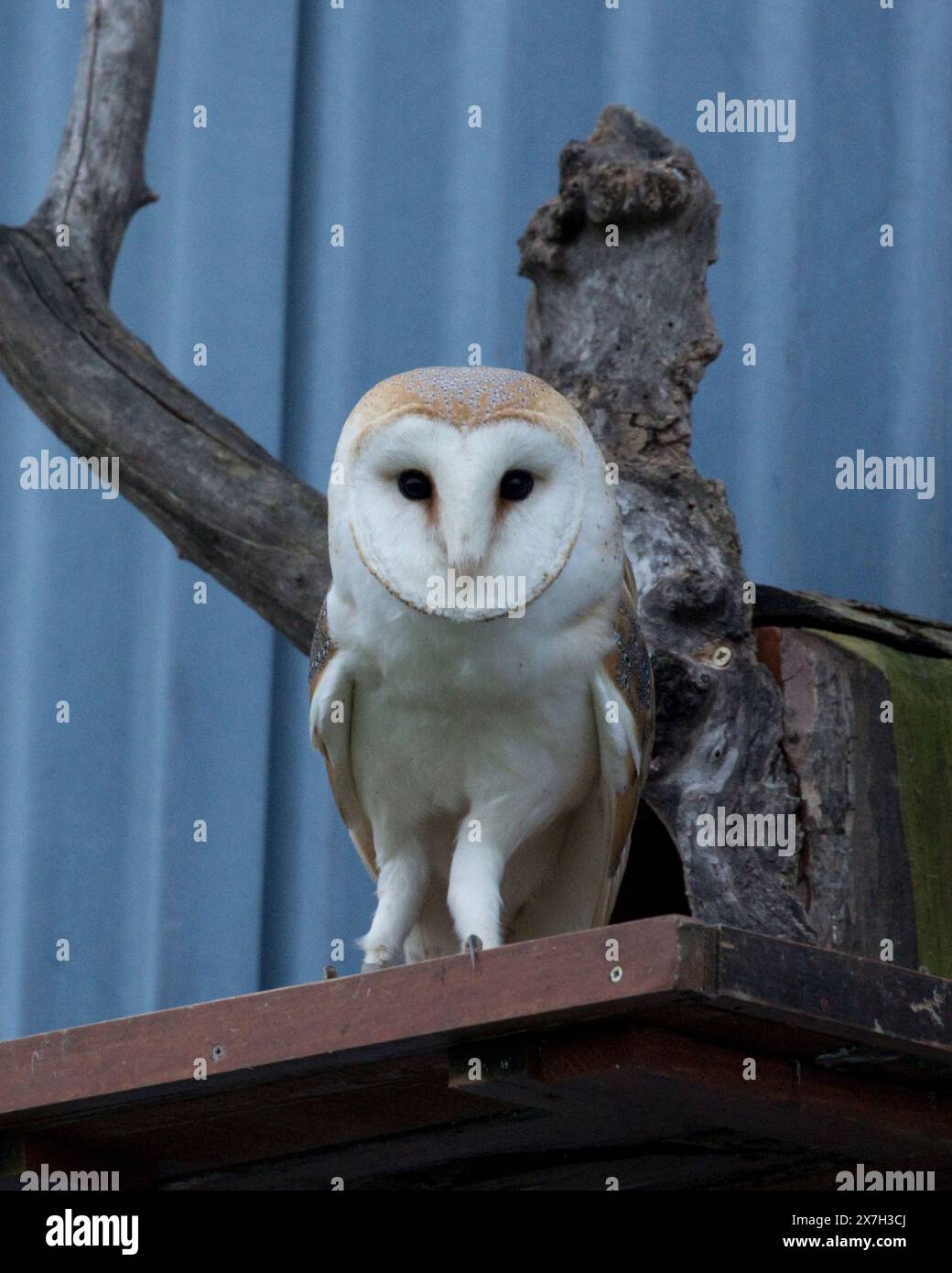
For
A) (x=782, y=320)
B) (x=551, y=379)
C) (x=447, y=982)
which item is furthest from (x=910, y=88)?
(x=447, y=982)

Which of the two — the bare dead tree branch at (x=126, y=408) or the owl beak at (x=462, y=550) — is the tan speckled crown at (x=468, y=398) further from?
the bare dead tree branch at (x=126, y=408)

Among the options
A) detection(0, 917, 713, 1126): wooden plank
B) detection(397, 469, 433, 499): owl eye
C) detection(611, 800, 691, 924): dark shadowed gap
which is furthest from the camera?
detection(611, 800, 691, 924): dark shadowed gap

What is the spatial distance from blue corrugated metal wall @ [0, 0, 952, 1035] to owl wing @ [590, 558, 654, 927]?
1105 millimetres

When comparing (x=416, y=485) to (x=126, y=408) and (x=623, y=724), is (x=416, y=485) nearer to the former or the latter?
(x=623, y=724)

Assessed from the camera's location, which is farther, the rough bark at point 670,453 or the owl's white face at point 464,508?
the rough bark at point 670,453

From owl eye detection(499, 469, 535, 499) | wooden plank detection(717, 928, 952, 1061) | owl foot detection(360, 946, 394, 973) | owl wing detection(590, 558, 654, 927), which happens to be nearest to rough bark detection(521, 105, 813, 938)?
owl wing detection(590, 558, 654, 927)

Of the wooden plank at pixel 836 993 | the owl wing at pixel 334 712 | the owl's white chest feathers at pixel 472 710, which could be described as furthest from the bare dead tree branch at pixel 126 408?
the wooden plank at pixel 836 993

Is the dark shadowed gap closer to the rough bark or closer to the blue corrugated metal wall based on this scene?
the rough bark

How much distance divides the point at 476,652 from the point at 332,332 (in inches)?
61.2

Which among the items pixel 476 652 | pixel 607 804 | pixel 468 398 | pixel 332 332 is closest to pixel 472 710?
pixel 476 652

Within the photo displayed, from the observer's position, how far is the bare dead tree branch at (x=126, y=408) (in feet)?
9.36

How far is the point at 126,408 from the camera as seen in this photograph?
289 cm

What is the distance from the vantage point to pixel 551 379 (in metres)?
2.85

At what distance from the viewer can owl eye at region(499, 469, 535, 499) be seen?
7.11ft
